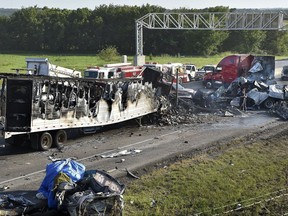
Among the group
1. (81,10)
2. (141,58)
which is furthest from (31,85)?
(81,10)

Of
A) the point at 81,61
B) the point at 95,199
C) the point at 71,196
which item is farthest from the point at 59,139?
the point at 81,61

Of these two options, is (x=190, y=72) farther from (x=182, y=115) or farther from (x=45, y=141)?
(x=45, y=141)

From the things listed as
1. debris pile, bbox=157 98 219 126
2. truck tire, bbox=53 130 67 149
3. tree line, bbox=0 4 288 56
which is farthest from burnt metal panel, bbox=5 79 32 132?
tree line, bbox=0 4 288 56

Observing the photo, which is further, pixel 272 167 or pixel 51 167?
pixel 272 167

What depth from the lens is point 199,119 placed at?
2361 centimetres

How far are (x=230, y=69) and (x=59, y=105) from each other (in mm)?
21849

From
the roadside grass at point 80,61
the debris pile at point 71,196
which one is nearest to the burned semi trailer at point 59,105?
the debris pile at point 71,196

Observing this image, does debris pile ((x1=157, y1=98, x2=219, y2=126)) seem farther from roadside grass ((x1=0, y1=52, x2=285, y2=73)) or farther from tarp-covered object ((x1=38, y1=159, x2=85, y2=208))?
roadside grass ((x1=0, y1=52, x2=285, y2=73))

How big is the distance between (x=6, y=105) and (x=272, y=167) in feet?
28.8

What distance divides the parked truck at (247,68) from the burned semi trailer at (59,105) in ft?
52.3

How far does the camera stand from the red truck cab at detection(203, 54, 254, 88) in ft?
119

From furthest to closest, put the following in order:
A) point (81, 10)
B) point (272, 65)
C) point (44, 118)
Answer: point (81, 10), point (272, 65), point (44, 118)

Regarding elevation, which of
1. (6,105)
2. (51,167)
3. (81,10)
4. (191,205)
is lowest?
(191,205)

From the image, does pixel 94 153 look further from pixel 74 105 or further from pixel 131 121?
pixel 131 121
